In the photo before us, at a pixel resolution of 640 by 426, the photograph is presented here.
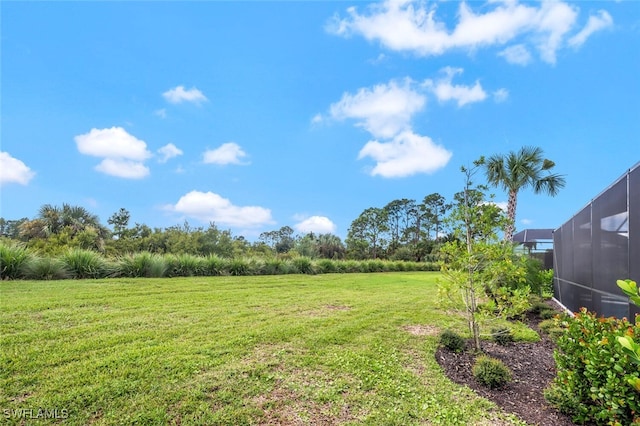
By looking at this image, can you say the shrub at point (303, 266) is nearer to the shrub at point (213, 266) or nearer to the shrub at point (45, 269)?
the shrub at point (213, 266)

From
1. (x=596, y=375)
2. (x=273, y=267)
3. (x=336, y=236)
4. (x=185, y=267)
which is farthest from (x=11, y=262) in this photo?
(x=336, y=236)

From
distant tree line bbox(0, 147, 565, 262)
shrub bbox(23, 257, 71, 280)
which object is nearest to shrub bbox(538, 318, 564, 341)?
distant tree line bbox(0, 147, 565, 262)

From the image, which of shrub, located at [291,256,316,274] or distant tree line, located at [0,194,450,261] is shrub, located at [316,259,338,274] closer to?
shrub, located at [291,256,316,274]

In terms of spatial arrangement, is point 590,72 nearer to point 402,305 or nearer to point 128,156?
point 402,305

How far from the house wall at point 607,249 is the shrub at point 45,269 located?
452 inches

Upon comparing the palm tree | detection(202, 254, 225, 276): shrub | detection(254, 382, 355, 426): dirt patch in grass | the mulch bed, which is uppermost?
the palm tree

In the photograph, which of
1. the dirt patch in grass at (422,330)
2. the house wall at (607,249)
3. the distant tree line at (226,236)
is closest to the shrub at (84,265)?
the distant tree line at (226,236)

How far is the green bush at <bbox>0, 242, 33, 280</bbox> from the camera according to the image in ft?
25.3

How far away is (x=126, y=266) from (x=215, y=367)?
27.0 ft

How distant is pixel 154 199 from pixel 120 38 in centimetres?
670

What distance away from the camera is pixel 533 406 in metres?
Result: 2.95

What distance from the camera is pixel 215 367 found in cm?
308

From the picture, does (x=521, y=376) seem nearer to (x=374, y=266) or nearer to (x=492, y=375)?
(x=492, y=375)

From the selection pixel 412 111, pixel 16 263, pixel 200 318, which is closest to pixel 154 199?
pixel 16 263
